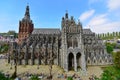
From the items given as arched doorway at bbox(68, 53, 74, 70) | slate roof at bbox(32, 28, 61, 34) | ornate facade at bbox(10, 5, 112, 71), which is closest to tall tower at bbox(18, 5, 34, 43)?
ornate facade at bbox(10, 5, 112, 71)

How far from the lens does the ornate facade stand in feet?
194

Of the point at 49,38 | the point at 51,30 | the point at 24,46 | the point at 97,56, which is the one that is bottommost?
the point at 97,56

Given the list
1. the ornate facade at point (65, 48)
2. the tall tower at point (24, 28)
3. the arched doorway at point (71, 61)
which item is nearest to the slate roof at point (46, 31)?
the ornate facade at point (65, 48)

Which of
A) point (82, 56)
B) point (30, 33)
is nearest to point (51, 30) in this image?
point (30, 33)

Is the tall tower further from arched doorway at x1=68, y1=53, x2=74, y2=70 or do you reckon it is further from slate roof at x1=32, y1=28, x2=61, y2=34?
arched doorway at x1=68, y1=53, x2=74, y2=70

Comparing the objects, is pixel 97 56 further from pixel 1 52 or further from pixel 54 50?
pixel 1 52

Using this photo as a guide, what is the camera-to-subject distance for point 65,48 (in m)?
58.6

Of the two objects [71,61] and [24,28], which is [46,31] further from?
[71,61]

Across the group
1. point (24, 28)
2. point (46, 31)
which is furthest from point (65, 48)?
point (24, 28)

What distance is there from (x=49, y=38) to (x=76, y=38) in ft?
87.2

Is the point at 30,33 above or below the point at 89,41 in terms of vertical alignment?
above

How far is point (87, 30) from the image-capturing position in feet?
308

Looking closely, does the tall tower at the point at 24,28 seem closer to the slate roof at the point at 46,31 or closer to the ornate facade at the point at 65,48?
the ornate facade at the point at 65,48

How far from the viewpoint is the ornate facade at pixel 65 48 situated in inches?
2331
